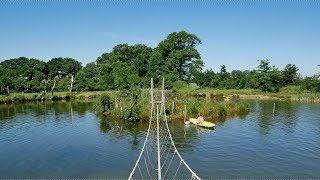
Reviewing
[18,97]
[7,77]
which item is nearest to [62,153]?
[18,97]

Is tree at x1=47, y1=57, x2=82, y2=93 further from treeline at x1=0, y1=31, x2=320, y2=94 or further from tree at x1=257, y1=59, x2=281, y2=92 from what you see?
tree at x1=257, y1=59, x2=281, y2=92

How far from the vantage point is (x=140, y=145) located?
29.0 m

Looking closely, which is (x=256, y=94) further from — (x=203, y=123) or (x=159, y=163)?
(x=159, y=163)

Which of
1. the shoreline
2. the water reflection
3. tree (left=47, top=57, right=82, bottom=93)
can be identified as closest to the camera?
the water reflection

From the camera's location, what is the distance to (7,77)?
75625mm

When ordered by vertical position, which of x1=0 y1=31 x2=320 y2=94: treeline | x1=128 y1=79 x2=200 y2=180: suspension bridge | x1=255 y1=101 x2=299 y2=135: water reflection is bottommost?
x1=128 y1=79 x2=200 y2=180: suspension bridge

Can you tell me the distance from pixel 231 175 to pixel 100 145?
1250 centimetres

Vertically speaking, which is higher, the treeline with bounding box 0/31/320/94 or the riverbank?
the treeline with bounding box 0/31/320/94

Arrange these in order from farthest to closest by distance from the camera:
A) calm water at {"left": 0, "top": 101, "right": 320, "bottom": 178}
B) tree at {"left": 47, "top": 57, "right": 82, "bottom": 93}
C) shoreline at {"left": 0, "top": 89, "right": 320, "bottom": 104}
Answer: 1. tree at {"left": 47, "top": 57, "right": 82, "bottom": 93}
2. shoreline at {"left": 0, "top": 89, "right": 320, "bottom": 104}
3. calm water at {"left": 0, "top": 101, "right": 320, "bottom": 178}

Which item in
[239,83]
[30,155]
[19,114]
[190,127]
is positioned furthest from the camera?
[239,83]

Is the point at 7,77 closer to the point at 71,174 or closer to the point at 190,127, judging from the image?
the point at 190,127

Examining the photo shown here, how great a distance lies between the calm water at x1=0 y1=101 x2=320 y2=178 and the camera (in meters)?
22.4

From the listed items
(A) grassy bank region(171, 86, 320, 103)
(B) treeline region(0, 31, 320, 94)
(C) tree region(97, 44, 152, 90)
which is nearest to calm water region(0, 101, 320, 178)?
(A) grassy bank region(171, 86, 320, 103)

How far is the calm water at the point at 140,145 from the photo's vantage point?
2242 cm
